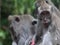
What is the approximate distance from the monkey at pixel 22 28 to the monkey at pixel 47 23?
19.7 inches

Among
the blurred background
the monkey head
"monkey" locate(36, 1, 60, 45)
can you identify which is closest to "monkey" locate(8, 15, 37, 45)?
"monkey" locate(36, 1, 60, 45)

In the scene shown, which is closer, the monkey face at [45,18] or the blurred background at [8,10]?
the monkey face at [45,18]

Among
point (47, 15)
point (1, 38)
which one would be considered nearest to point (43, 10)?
point (47, 15)

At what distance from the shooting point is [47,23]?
7.30 m

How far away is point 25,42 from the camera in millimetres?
8070

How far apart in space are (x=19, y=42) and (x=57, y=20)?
918 mm

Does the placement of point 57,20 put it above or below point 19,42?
above

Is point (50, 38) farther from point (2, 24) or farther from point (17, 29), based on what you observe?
point (2, 24)

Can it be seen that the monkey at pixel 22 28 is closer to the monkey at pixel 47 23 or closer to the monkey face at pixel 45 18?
the monkey at pixel 47 23

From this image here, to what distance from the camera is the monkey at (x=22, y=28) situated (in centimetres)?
816

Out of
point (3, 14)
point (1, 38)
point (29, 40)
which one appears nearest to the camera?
point (29, 40)

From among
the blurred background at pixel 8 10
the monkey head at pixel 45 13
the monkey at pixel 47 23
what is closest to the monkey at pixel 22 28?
the monkey at pixel 47 23

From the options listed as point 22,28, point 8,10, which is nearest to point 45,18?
point 22,28

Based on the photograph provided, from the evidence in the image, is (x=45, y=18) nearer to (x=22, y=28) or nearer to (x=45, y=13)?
(x=45, y=13)
